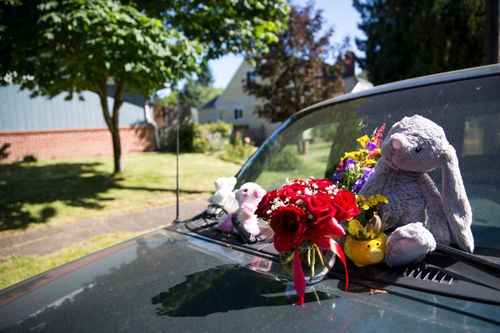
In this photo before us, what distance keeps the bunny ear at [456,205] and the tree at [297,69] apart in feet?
40.7

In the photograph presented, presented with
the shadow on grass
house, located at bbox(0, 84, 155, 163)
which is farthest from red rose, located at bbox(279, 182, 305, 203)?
house, located at bbox(0, 84, 155, 163)

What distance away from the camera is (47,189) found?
8.95m

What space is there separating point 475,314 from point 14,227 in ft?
23.1

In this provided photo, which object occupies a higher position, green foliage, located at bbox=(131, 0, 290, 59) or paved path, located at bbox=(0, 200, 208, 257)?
green foliage, located at bbox=(131, 0, 290, 59)

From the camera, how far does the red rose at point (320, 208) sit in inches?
47.3

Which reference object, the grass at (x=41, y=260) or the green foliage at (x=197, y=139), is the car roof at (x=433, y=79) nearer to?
the grass at (x=41, y=260)

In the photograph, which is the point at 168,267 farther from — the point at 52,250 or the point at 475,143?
the point at 52,250

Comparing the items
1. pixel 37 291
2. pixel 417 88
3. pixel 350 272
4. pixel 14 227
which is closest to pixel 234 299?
pixel 350 272

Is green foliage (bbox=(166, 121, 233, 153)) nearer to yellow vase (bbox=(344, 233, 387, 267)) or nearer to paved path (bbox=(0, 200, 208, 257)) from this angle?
paved path (bbox=(0, 200, 208, 257))

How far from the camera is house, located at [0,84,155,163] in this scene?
1509 centimetres

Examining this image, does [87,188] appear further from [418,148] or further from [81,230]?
[418,148]

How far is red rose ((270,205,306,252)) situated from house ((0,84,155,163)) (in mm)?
16469

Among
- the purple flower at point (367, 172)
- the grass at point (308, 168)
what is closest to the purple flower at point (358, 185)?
the purple flower at point (367, 172)

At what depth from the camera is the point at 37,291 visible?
5.31ft
